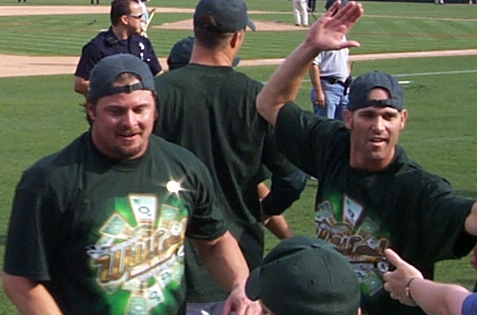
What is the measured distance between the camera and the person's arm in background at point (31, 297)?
375 centimetres

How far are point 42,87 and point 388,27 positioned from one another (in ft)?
79.4

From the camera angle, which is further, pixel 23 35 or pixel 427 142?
pixel 23 35

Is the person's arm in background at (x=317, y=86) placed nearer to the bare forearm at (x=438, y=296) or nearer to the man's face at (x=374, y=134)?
the man's face at (x=374, y=134)

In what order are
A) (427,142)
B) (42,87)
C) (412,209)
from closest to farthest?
(412,209), (427,142), (42,87)

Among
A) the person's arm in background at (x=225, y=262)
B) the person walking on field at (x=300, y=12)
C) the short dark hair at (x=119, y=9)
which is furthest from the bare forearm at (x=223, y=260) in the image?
the person walking on field at (x=300, y=12)

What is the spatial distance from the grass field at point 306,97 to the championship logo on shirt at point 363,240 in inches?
132

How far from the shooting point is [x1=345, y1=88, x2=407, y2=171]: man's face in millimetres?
4531

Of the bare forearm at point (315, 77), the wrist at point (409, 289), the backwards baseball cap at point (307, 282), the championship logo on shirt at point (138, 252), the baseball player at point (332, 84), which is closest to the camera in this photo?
the backwards baseball cap at point (307, 282)

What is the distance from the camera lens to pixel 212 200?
170 inches

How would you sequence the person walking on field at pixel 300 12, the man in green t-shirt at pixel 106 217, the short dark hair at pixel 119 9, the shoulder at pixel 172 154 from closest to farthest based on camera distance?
the man in green t-shirt at pixel 106 217 → the shoulder at pixel 172 154 → the short dark hair at pixel 119 9 → the person walking on field at pixel 300 12

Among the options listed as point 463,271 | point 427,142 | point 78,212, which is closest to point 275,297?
point 78,212

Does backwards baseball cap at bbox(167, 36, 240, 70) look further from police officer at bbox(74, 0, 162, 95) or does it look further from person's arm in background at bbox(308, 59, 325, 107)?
person's arm in background at bbox(308, 59, 325, 107)

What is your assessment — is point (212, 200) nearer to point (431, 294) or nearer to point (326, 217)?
point (326, 217)

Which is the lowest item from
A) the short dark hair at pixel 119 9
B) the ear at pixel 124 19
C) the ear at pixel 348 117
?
the ear at pixel 124 19
